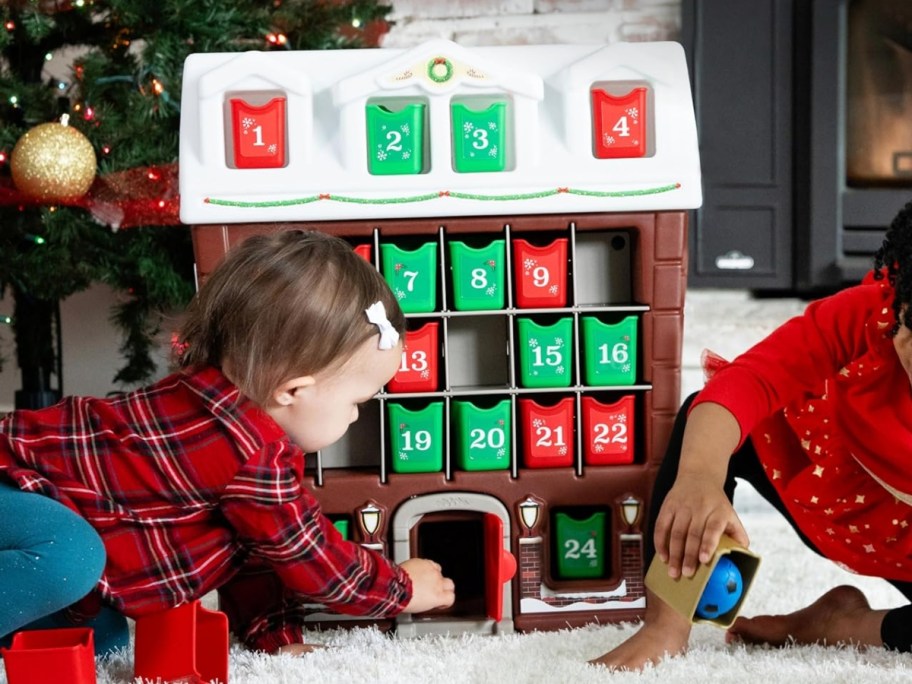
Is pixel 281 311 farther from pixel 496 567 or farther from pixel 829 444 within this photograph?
pixel 829 444

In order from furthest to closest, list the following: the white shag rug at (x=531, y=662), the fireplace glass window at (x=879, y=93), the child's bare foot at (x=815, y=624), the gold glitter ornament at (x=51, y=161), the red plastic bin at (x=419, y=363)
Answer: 1. the fireplace glass window at (x=879, y=93)
2. the gold glitter ornament at (x=51, y=161)
3. the red plastic bin at (x=419, y=363)
4. the child's bare foot at (x=815, y=624)
5. the white shag rug at (x=531, y=662)

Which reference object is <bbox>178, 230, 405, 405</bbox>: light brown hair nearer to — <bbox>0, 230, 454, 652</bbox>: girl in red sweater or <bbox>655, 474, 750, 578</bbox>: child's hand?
<bbox>0, 230, 454, 652</bbox>: girl in red sweater

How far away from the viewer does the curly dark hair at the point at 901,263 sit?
0.88m

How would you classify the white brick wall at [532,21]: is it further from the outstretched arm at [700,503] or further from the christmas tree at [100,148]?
the outstretched arm at [700,503]

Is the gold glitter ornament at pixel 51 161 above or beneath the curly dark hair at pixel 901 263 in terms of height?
above

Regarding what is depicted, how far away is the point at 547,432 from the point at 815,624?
1.08 feet

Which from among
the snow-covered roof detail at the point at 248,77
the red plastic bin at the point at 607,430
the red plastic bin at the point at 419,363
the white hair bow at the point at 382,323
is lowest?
the red plastic bin at the point at 607,430

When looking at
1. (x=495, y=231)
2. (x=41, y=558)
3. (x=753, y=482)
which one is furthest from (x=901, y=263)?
(x=41, y=558)

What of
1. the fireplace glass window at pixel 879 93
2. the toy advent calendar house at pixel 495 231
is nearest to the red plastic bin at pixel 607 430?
the toy advent calendar house at pixel 495 231

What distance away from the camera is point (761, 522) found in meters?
1.80

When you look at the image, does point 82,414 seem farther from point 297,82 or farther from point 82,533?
point 297,82

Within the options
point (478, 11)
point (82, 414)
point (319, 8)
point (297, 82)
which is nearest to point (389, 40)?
point (478, 11)

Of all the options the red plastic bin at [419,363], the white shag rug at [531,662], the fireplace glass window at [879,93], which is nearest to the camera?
the white shag rug at [531,662]

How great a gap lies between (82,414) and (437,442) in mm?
371
